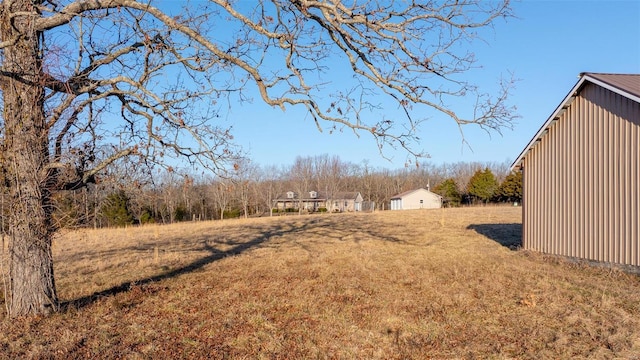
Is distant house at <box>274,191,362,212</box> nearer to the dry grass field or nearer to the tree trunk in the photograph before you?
the dry grass field

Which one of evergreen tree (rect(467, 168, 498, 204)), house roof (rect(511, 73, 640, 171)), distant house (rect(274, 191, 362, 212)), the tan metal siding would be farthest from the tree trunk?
distant house (rect(274, 191, 362, 212))

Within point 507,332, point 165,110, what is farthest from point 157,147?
point 507,332

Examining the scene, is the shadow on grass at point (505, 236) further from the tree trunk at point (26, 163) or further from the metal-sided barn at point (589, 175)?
the tree trunk at point (26, 163)

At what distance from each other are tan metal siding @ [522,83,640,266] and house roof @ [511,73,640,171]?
0.55 ft

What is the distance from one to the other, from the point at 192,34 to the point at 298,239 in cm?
1349

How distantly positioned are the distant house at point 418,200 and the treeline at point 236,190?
1643 mm

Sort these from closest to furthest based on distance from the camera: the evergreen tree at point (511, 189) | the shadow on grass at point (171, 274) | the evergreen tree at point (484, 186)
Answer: the shadow on grass at point (171, 274)
the evergreen tree at point (511, 189)
the evergreen tree at point (484, 186)

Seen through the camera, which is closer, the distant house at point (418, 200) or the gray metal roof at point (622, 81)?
the gray metal roof at point (622, 81)

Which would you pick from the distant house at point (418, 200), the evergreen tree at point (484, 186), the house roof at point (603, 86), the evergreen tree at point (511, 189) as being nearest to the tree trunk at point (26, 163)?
the house roof at point (603, 86)

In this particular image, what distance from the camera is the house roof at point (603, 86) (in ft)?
32.6

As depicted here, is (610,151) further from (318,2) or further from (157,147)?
(157,147)

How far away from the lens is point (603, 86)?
417 inches

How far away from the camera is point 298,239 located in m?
19.0

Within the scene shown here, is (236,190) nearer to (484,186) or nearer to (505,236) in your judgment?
(505,236)
